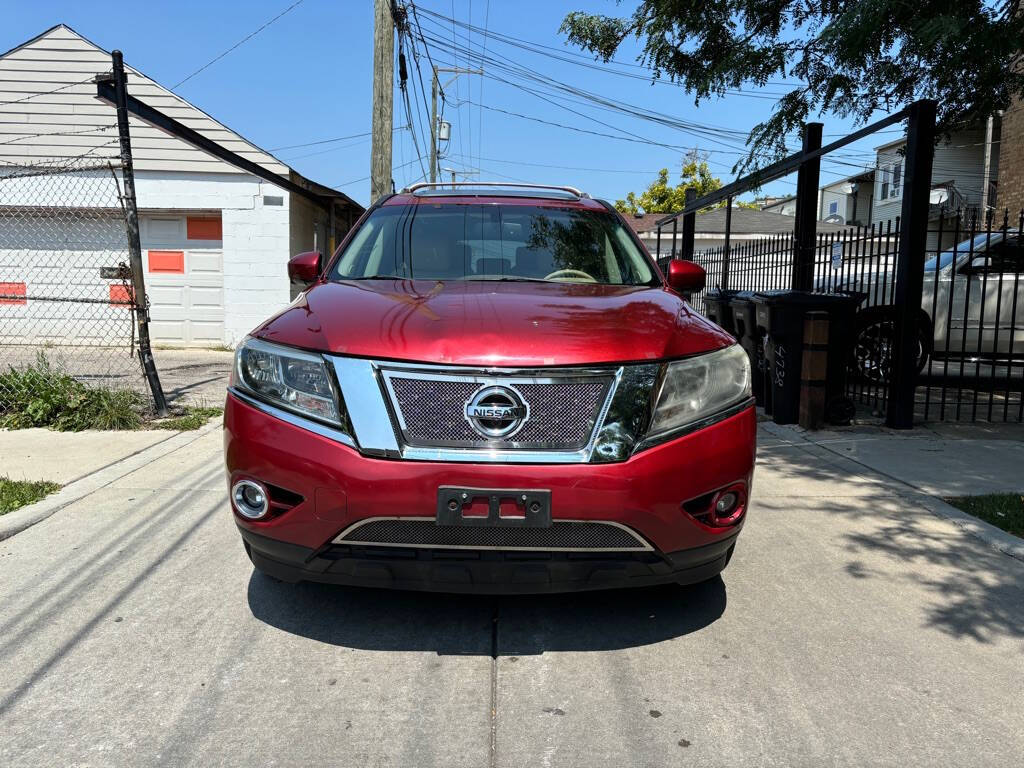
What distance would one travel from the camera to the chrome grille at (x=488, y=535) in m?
2.60

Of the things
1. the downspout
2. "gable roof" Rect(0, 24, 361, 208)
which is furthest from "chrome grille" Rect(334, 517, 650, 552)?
the downspout

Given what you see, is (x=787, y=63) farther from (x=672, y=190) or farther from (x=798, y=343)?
(x=672, y=190)

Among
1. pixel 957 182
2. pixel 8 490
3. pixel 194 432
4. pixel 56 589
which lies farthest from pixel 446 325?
pixel 957 182

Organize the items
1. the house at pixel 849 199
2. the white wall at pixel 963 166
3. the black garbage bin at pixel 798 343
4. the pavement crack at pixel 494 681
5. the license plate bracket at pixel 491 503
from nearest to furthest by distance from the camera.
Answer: the pavement crack at pixel 494 681 → the license plate bracket at pixel 491 503 → the black garbage bin at pixel 798 343 → the white wall at pixel 963 166 → the house at pixel 849 199

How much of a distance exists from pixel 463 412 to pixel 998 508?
3.58 metres

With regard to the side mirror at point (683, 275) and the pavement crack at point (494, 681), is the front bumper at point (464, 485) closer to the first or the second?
the pavement crack at point (494, 681)

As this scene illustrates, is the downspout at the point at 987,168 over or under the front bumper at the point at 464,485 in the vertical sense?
over

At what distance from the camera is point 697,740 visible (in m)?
2.44

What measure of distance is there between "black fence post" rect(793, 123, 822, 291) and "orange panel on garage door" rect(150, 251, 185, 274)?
34.0 ft

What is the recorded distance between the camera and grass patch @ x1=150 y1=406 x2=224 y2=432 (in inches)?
279

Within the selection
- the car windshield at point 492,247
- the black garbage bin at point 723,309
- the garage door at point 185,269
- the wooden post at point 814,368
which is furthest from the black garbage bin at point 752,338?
the garage door at point 185,269

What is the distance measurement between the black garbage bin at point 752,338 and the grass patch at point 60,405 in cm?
564

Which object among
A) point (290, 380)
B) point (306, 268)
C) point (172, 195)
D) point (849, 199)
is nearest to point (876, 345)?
point (306, 268)

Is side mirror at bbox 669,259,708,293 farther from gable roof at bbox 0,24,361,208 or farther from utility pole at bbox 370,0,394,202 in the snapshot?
gable roof at bbox 0,24,361,208
